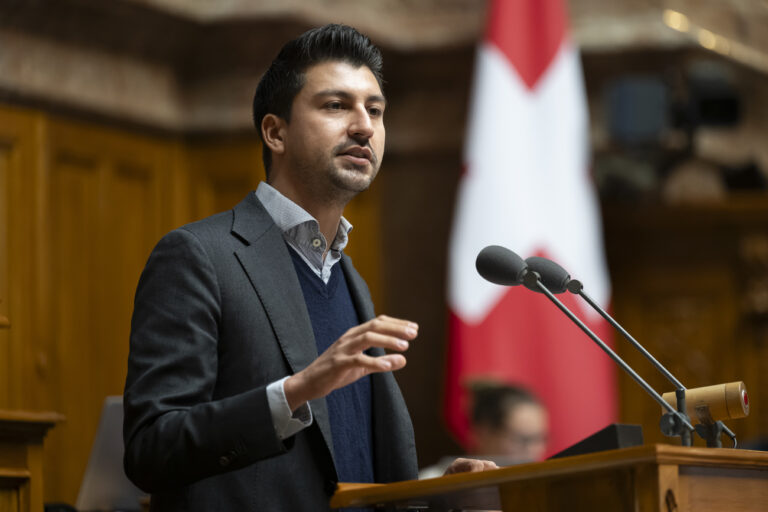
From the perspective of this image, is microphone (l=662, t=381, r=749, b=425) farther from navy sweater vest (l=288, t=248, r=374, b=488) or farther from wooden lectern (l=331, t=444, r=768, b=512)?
navy sweater vest (l=288, t=248, r=374, b=488)

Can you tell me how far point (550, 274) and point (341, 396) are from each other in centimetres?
45

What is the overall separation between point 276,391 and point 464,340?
382 centimetres

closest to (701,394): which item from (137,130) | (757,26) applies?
(137,130)

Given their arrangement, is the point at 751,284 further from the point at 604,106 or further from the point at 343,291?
the point at 343,291

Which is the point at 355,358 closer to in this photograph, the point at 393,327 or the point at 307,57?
the point at 393,327

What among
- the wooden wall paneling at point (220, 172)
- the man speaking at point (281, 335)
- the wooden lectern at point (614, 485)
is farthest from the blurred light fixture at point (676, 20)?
the wooden lectern at point (614, 485)

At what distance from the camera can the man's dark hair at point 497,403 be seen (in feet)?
16.2

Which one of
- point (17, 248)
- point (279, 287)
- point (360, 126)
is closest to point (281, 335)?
point (279, 287)

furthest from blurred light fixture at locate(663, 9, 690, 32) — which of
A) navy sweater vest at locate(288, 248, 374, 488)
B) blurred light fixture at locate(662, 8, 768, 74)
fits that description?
navy sweater vest at locate(288, 248, 374, 488)

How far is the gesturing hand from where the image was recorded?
5.72ft

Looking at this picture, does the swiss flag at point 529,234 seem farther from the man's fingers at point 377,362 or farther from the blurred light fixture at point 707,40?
the man's fingers at point 377,362

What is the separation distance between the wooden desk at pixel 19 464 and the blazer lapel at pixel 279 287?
2.07 feet

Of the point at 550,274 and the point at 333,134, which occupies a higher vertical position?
the point at 333,134

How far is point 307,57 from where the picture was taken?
237 centimetres
